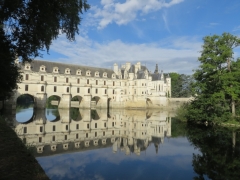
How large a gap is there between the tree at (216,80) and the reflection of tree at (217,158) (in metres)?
6.61

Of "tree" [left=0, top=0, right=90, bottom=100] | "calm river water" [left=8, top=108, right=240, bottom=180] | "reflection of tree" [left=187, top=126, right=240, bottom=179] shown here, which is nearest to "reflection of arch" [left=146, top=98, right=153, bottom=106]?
"calm river water" [left=8, top=108, right=240, bottom=180]

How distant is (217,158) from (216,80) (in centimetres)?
1351

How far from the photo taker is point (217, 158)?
1097 centimetres

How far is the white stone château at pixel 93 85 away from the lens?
40938 millimetres

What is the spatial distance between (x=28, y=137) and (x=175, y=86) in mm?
65074

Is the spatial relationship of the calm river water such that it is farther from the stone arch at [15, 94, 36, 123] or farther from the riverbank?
the stone arch at [15, 94, 36, 123]

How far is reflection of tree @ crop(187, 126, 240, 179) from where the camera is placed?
29.7ft

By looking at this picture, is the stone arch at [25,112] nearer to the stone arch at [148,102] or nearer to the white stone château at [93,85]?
the white stone château at [93,85]

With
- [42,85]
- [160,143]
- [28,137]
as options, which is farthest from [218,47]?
[42,85]

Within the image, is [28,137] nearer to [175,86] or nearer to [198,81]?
[198,81]

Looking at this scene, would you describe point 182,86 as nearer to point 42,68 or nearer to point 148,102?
point 148,102

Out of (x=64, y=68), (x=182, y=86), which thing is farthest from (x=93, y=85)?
(x=182, y=86)

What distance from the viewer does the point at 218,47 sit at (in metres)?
22.5

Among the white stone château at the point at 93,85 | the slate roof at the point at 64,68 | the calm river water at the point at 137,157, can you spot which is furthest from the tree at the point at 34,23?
the slate roof at the point at 64,68
